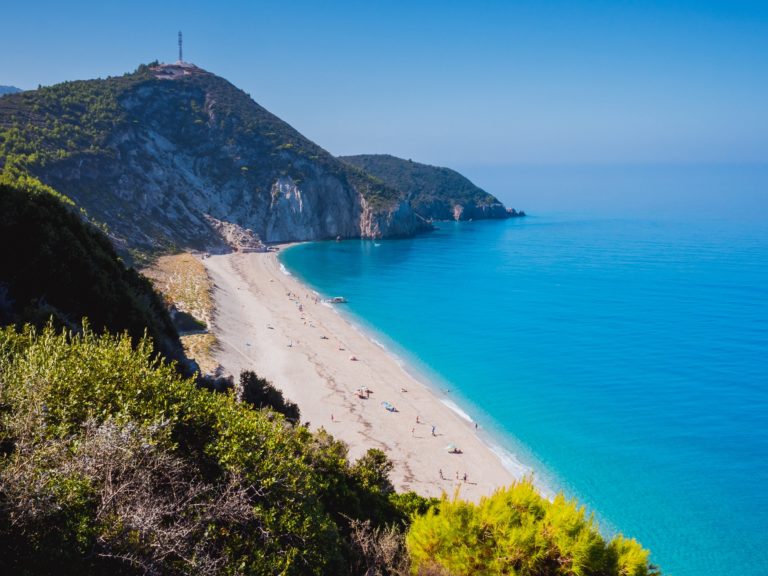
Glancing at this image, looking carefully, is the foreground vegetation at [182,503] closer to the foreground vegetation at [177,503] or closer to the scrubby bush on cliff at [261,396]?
the foreground vegetation at [177,503]

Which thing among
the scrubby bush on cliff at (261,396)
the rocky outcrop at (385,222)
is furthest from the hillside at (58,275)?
the rocky outcrop at (385,222)

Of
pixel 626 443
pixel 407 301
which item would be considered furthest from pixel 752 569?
pixel 407 301

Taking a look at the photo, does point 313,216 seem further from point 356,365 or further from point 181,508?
point 181,508

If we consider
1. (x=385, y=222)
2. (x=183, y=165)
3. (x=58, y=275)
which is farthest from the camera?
(x=385, y=222)

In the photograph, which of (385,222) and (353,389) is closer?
(353,389)

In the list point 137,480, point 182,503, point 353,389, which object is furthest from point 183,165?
point 137,480

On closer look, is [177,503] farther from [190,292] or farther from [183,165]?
[183,165]
